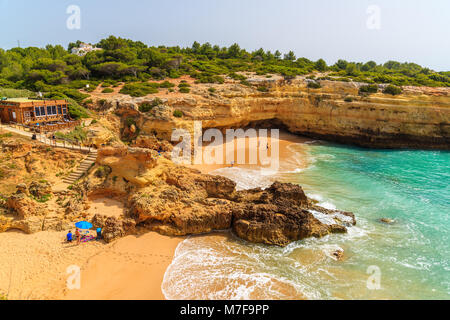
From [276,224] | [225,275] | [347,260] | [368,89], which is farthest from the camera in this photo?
[368,89]

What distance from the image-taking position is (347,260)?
13.6 meters

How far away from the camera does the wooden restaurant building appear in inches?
853

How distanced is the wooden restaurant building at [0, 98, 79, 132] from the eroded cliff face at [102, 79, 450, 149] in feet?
34.4

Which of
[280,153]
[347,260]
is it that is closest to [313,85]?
[280,153]

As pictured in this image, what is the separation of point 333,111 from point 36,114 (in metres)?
34.1

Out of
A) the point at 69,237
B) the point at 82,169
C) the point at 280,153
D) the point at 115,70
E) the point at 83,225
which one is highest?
the point at 115,70

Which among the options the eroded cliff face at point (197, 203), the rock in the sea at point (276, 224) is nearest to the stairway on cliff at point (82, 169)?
the eroded cliff face at point (197, 203)

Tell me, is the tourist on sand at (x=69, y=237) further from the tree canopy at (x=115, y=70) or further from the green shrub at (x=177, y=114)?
the tree canopy at (x=115, y=70)

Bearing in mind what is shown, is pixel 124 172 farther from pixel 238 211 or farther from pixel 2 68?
pixel 2 68

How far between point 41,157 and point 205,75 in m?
29.1

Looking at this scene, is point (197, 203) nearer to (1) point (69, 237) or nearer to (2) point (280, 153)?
(1) point (69, 237)

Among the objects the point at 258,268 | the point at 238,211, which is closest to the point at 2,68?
the point at 238,211

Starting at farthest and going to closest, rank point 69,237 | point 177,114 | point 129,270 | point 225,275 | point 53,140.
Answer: point 177,114 < point 53,140 < point 69,237 < point 129,270 < point 225,275
